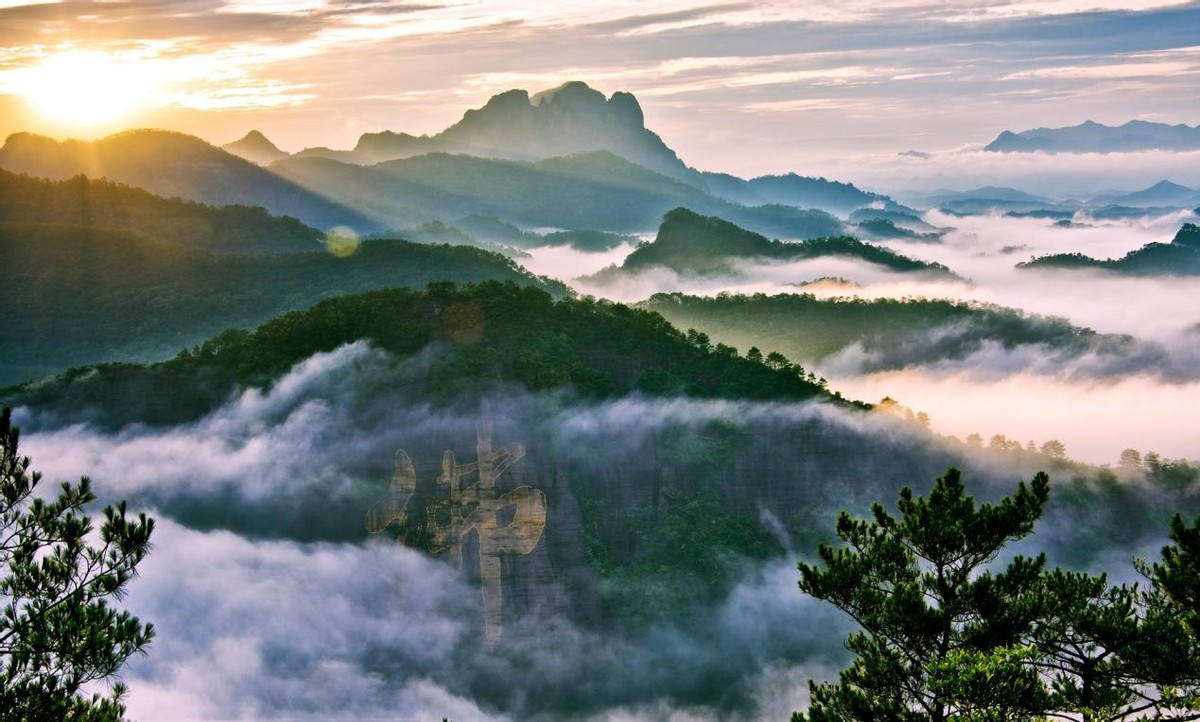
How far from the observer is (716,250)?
17150 centimetres

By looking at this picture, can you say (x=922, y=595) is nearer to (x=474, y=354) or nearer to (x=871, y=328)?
(x=474, y=354)

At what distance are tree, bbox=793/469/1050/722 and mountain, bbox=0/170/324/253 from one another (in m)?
134

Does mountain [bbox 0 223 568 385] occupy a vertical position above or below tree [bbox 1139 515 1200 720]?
below

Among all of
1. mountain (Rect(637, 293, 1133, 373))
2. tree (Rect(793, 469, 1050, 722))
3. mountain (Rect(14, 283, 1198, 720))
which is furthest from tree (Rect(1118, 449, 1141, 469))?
tree (Rect(793, 469, 1050, 722))

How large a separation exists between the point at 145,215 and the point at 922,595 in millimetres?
146812

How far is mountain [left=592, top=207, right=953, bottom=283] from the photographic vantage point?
169 meters

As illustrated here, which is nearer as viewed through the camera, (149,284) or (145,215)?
(149,284)

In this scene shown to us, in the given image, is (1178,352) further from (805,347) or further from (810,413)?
(810,413)

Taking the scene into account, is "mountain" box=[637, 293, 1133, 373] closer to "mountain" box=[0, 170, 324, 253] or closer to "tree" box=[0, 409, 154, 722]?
"mountain" box=[0, 170, 324, 253]

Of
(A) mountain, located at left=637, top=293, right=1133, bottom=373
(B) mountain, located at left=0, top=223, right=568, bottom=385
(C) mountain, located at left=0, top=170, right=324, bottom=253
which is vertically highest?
(C) mountain, located at left=0, top=170, right=324, bottom=253

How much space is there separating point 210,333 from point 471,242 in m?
95.9

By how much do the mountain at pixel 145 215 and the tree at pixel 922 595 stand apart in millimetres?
133529

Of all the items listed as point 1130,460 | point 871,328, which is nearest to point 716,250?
point 871,328

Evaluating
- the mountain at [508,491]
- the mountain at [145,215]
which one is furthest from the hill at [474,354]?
the mountain at [145,215]
